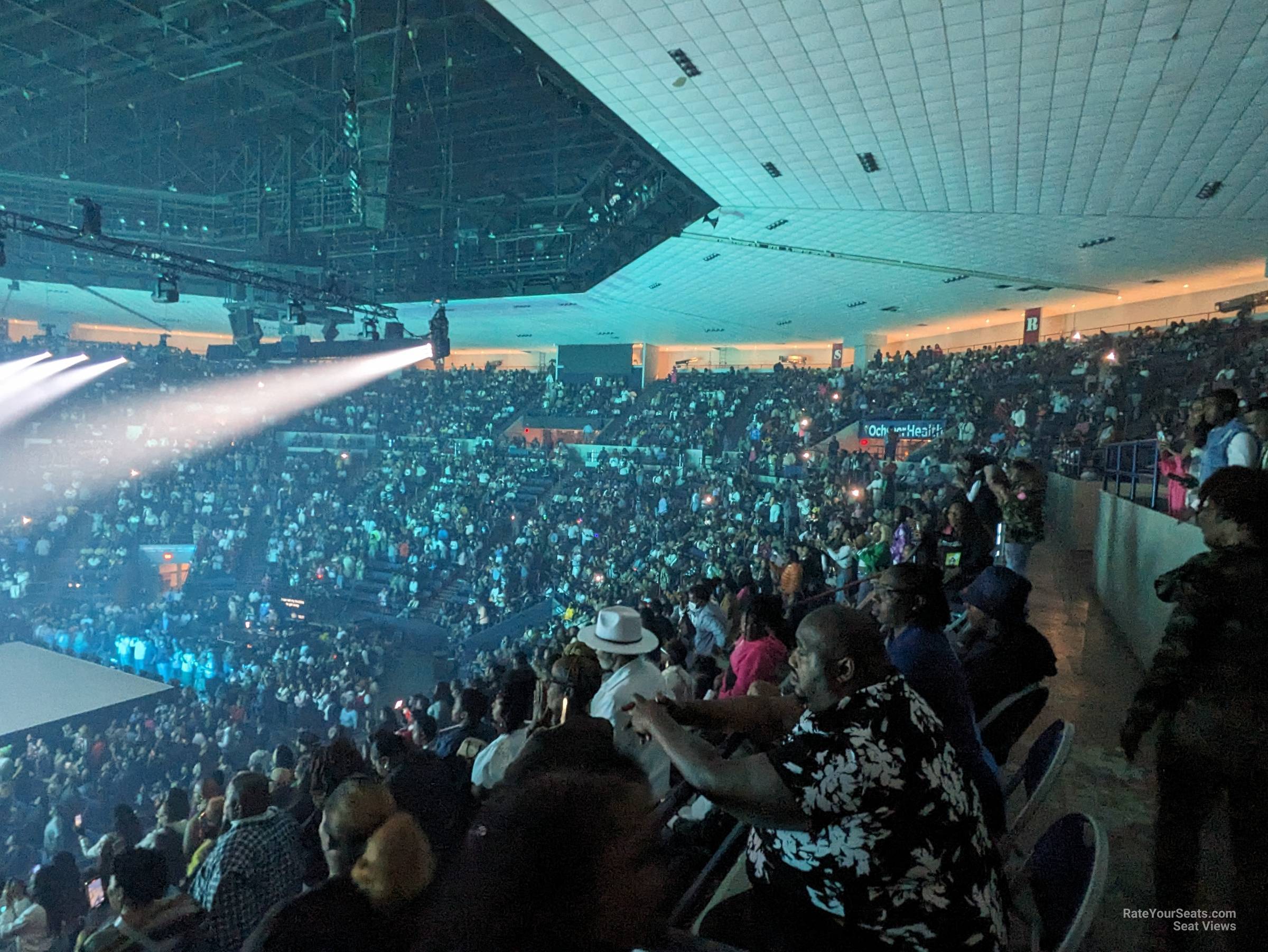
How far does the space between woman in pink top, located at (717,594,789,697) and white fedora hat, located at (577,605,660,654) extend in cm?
55

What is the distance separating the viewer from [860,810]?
1287 millimetres

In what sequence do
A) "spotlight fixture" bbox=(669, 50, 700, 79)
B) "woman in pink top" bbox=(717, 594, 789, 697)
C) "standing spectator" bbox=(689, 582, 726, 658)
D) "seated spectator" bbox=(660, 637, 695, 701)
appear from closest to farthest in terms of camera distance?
"seated spectator" bbox=(660, 637, 695, 701)
"woman in pink top" bbox=(717, 594, 789, 697)
"standing spectator" bbox=(689, 582, 726, 658)
"spotlight fixture" bbox=(669, 50, 700, 79)

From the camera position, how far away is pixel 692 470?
60.9ft

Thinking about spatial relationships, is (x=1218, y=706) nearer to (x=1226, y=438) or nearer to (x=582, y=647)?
(x=582, y=647)

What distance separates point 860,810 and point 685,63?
709cm

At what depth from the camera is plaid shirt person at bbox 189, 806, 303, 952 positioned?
2379 millimetres

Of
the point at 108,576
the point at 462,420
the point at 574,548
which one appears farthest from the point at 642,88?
the point at 462,420

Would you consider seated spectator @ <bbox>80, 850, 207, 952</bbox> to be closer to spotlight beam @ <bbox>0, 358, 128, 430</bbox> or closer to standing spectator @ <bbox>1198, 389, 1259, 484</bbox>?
standing spectator @ <bbox>1198, 389, 1259, 484</bbox>

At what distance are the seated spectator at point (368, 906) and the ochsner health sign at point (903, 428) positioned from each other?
49.8 feet

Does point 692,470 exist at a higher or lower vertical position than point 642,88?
lower

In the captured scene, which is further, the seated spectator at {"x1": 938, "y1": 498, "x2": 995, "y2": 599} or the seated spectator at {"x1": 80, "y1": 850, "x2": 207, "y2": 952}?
the seated spectator at {"x1": 938, "y1": 498, "x2": 995, "y2": 599}

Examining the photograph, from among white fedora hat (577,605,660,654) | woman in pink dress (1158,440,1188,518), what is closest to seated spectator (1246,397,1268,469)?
woman in pink dress (1158,440,1188,518)

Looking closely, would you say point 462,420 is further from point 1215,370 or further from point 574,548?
point 1215,370

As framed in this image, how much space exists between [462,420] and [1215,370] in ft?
68.0
